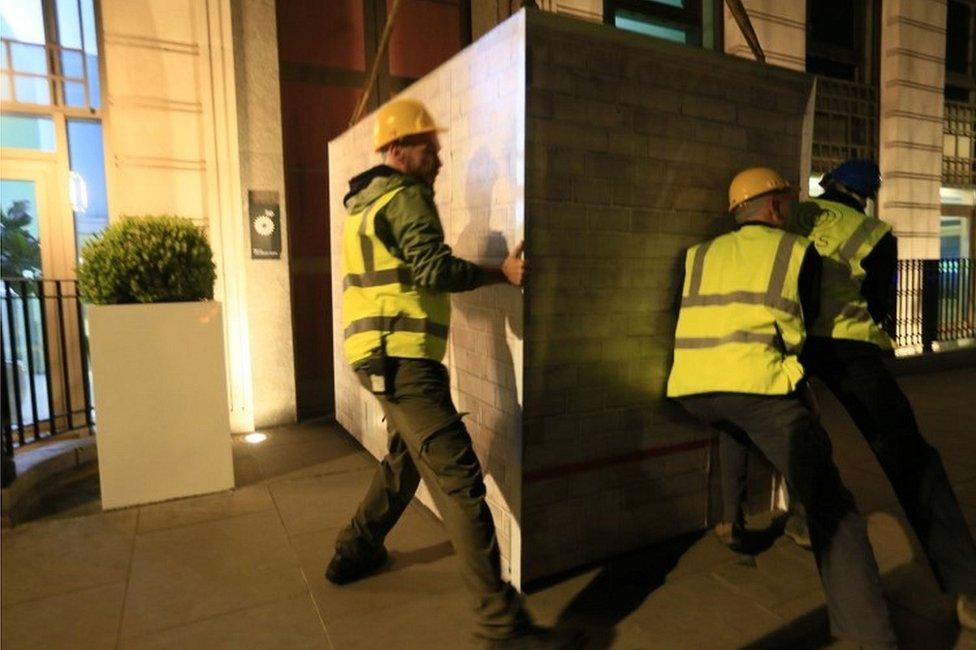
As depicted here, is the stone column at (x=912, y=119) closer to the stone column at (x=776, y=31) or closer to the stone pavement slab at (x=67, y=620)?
the stone column at (x=776, y=31)

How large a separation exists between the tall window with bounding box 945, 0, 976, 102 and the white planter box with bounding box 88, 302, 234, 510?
12146mm

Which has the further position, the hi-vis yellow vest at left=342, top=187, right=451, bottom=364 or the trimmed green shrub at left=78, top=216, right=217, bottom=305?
the trimmed green shrub at left=78, top=216, right=217, bottom=305

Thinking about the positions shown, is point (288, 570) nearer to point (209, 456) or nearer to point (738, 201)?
point (209, 456)

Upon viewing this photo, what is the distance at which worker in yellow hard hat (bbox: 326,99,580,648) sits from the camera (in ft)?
7.98

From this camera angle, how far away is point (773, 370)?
8.46 feet

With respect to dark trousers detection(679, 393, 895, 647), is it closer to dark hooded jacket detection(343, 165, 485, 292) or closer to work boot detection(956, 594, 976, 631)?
work boot detection(956, 594, 976, 631)

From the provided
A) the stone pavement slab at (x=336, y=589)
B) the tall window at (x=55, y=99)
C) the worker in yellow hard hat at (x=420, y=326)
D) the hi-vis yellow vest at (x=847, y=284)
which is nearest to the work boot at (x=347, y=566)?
the stone pavement slab at (x=336, y=589)

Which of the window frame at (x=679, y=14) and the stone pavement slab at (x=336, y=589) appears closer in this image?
the stone pavement slab at (x=336, y=589)

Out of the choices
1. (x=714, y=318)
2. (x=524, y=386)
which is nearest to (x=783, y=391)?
(x=714, y=318)

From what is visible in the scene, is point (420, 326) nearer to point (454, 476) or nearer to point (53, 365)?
point (454, 476)

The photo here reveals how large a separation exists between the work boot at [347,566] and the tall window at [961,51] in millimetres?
12166

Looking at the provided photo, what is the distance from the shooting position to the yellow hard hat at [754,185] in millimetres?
2887

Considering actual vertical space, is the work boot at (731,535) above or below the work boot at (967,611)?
above

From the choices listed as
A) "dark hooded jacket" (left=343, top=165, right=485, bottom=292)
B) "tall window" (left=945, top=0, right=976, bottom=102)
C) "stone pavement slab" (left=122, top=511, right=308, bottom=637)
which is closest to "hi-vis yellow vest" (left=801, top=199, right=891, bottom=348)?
"dark hooded jacket" (left=343, top=165, right=485, bottom=292)
